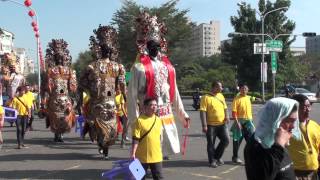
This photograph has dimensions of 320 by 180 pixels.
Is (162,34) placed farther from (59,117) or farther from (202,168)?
(59,117)

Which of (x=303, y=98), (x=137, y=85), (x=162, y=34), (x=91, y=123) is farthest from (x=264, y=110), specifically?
(x=91, y=123)

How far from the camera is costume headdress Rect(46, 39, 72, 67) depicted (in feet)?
43.8

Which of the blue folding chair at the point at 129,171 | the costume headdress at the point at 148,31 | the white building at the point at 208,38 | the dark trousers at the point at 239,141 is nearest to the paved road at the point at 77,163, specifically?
the dark trousers at the point at 239,141

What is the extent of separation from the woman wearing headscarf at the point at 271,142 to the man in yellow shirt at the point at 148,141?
319cm

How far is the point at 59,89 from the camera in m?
13.1

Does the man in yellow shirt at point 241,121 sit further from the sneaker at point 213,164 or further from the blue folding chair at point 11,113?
the blue folding chair at point 11,113

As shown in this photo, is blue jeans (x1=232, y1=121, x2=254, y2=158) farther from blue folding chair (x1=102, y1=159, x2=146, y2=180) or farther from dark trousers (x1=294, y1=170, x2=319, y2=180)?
dark trousers (x1=294, y1=170, x2=319, y2=180)

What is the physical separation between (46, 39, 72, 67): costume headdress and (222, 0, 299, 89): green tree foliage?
3468cm

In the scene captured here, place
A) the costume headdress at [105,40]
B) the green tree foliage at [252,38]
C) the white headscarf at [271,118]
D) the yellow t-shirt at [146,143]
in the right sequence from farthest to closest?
1. the green tree foliage at [252,38]
2. the costume headdress at [105,40]
3. the yellow t-shirt at [146,143]
4. the white headscarf at [271,118]

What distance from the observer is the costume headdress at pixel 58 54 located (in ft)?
43.8

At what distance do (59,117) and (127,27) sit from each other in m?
37.2

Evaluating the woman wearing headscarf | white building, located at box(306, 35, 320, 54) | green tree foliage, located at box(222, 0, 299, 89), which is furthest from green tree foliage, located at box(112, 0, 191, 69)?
white building, located at box(306, 35, 320, 54)

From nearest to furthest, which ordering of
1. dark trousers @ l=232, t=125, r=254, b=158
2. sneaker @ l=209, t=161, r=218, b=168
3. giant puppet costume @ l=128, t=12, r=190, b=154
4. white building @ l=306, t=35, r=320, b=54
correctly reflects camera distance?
giant puppet costume @ l=128, t=12, r=190, b=154 < sneaker @ l=209, t=161, r=218, b=168 < dark trousers @ l=232, t=125, r=254, b=158 < white building @ l=306, t=35, r=320, b=54

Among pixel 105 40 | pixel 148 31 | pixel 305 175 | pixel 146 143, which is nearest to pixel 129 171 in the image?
pixel 146 143
